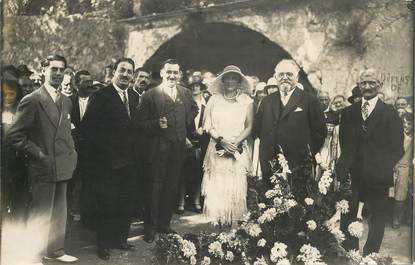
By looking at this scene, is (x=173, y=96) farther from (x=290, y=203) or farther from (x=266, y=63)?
(x=290, y=203)

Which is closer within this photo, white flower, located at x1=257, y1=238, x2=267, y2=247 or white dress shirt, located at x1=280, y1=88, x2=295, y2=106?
white flower, located at x1=257, y1=238, x2=267, y2=247

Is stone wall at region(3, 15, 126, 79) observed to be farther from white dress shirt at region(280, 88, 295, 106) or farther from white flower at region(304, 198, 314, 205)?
white flower at region(304, 198, 314, 205)

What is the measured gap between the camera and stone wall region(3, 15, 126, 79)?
16.1ft

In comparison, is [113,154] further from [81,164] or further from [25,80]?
[25,80]

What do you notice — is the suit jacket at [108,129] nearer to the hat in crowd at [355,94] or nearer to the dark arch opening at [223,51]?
the dark arch opening at [223,51]

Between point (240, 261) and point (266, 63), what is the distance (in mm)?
1878

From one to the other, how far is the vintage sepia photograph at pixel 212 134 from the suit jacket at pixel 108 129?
13 millimetres

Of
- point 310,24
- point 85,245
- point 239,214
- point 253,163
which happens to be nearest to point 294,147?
point 253,163

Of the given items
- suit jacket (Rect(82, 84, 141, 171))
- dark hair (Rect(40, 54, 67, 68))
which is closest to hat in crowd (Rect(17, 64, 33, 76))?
dark hair (Rect(40, 54, 67, 68))

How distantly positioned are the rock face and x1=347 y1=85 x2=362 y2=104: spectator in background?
53 mm

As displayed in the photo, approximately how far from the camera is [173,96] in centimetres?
499

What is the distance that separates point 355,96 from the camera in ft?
16.4

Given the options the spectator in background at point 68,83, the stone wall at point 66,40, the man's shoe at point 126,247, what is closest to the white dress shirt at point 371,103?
the stone wall at point 66,40

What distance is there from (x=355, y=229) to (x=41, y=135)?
9.75 feet
